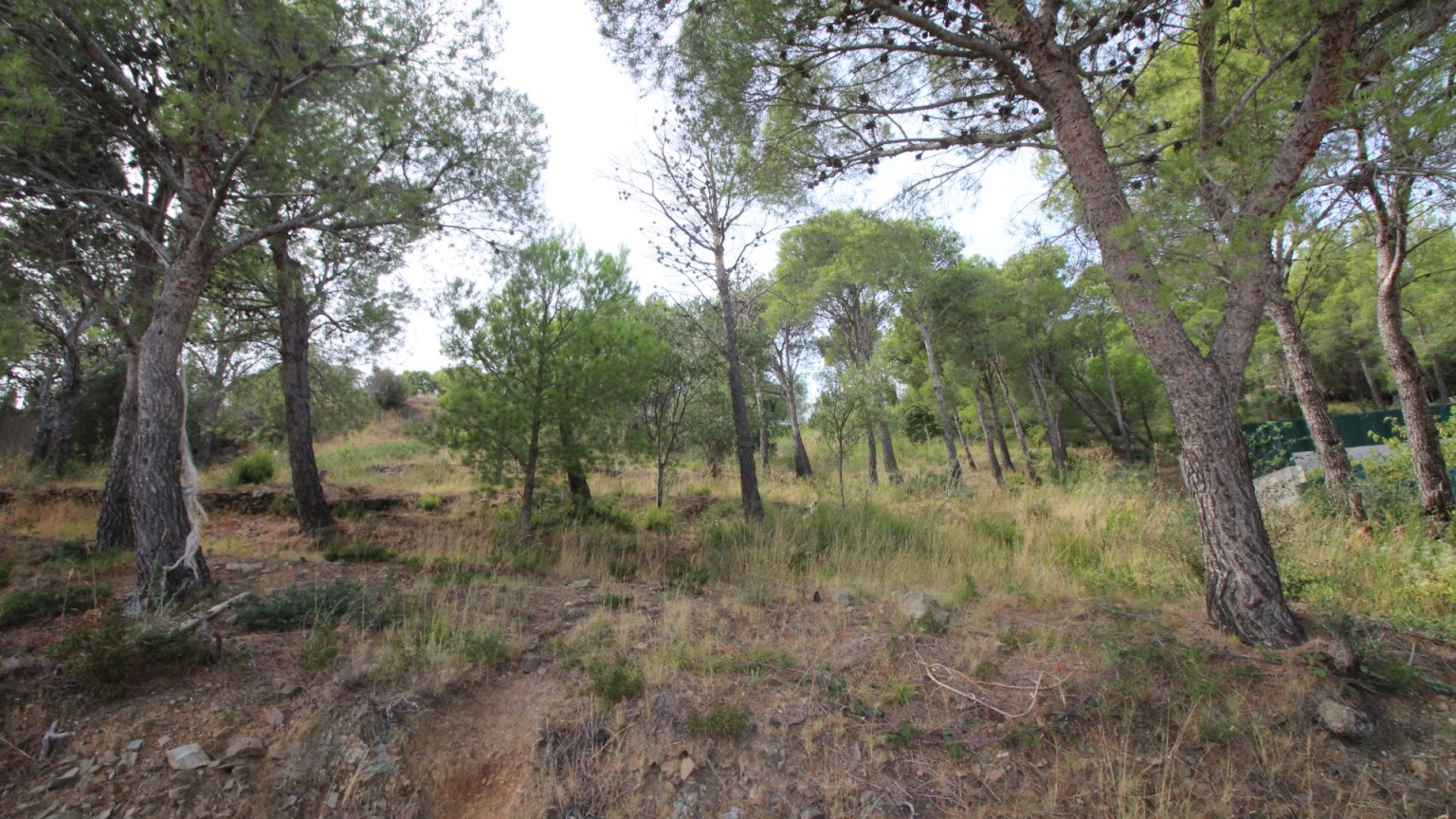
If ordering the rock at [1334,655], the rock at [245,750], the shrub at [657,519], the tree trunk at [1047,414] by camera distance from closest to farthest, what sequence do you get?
the rock at [245,750], the rock at [1334,655], the shrub at [657,519], the tree trunk at [1047,414]

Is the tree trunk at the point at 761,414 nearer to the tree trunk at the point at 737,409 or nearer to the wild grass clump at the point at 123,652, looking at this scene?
the tree trunk at the point at 737,409

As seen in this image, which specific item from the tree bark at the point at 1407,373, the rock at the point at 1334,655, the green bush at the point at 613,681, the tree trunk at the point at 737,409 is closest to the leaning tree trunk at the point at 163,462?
the green bush at the point at 613,681

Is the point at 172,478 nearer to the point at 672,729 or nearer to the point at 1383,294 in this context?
the point at 672,729

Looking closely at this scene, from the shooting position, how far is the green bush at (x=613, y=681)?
3.36 m

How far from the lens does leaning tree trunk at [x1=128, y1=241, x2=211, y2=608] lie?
436 centimetres

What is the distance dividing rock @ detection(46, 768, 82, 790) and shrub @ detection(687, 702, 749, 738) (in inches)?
118

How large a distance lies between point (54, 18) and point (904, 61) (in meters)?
7.50

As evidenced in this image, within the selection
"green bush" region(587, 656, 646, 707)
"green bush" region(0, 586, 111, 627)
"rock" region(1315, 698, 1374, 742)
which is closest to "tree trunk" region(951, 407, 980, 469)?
"rock" region(1315, 698, 1374, 742)

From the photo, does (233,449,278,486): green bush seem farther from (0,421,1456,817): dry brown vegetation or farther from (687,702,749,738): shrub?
(687,702,749,738): shrub

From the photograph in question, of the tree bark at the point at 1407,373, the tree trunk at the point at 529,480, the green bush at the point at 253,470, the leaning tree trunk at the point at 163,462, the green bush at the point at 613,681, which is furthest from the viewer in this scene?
the green bush at the point at 253,470

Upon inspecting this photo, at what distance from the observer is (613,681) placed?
341 centimetres

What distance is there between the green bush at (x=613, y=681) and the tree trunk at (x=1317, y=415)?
27.1 ft

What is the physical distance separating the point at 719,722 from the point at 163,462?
16.2ft

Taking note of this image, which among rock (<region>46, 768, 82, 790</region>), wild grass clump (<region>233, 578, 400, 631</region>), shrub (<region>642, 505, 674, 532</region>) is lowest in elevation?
shrub (<region>642, 505, 674, 532</region>)
